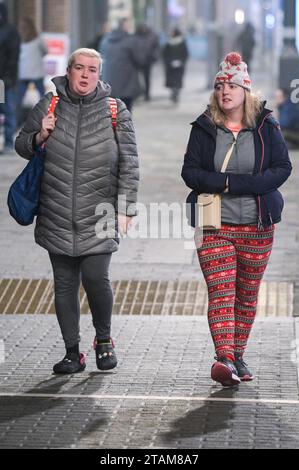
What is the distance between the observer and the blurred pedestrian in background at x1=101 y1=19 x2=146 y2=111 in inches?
827

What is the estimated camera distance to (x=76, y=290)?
792cm

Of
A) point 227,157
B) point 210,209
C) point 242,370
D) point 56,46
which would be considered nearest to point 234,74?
point 227,157

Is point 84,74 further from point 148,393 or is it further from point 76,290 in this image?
point 148,393

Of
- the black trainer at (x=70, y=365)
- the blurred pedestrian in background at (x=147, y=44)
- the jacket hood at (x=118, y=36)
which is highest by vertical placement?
the black trainer at (x=70, y=365)

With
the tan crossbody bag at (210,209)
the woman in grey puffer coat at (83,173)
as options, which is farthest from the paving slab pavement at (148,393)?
the tan crossbody bag at (210,209)

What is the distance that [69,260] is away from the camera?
25.7ft

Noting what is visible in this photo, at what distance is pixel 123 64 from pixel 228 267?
13974mm

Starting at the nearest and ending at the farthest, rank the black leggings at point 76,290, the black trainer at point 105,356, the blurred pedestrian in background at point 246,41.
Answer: the black leggings at point 76,290 → the black trainer at point 105,356 → the blurred pedestrian in background at point 246,41

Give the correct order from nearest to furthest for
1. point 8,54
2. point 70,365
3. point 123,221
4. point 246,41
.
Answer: point 123,221, point 70,365, point 8,54, point 246,41

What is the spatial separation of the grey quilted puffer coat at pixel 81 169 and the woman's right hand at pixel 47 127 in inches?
1.3

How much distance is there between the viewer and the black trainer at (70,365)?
788 centimetres

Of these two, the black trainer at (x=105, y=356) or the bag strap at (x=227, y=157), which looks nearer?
the bag strap at (x=227, y=157)

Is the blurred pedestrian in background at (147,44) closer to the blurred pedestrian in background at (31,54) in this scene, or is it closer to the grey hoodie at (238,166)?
the blurred pedestrian in background at (31,54)
